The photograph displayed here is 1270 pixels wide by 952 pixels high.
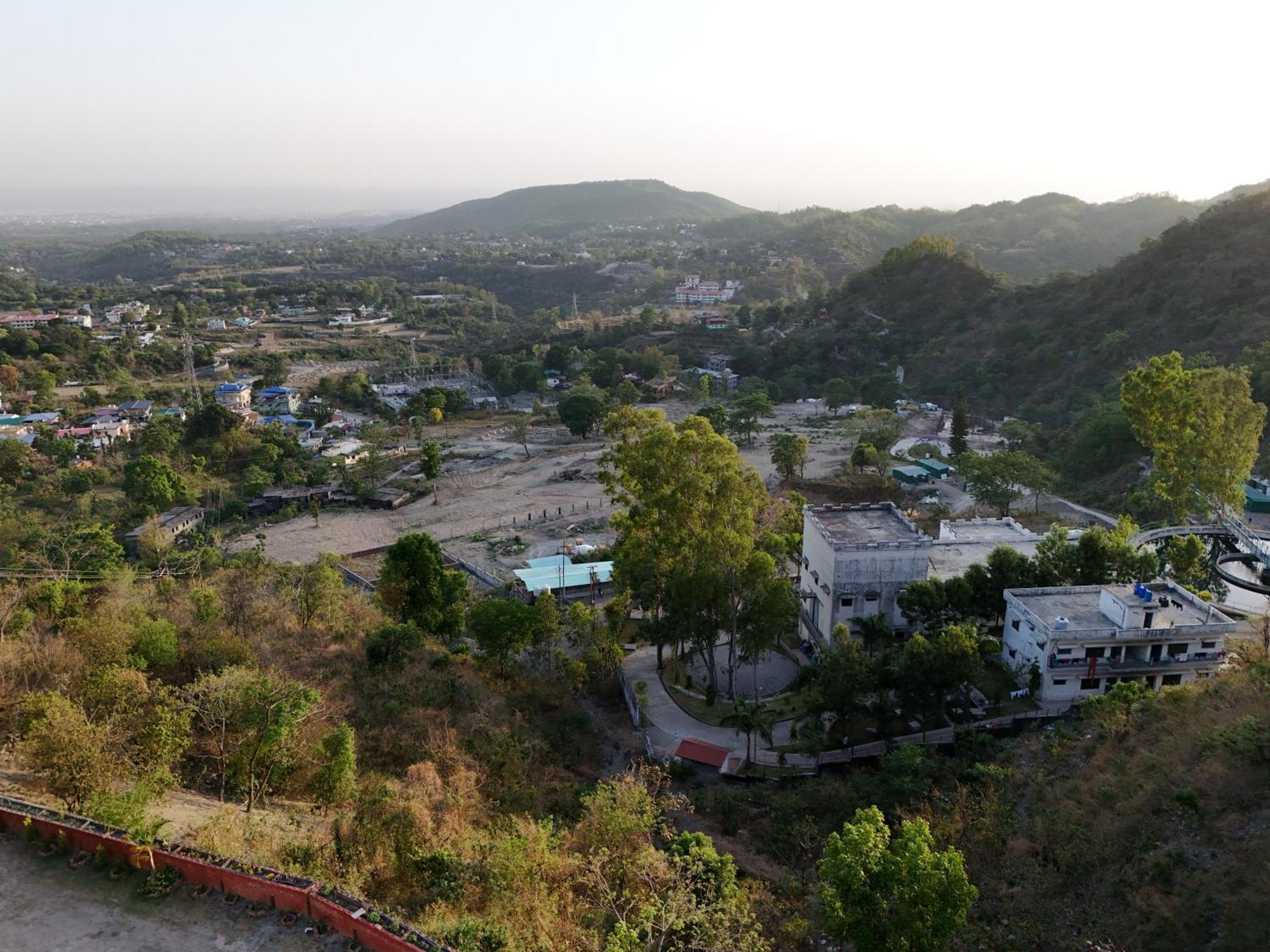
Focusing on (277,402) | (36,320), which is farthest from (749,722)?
(36,320)

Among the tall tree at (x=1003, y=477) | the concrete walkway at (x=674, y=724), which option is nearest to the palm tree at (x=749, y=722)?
the concrete walkway at (x=674, y=724)

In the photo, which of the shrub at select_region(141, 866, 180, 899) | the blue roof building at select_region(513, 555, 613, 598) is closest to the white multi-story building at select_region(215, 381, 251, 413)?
the blue roof building at select_region(513, 555, 613, 598)

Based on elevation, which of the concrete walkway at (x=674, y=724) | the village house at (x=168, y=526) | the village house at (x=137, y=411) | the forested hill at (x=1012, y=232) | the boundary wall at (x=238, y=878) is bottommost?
the village house at (x=168, y=526)

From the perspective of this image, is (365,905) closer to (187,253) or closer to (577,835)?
(577,835)

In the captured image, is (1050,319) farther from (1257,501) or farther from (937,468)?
(1257,501)

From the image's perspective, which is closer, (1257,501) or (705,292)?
(1257,501)

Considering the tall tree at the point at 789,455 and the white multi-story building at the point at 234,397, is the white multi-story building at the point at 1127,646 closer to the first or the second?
the tall tree at the point at 789,455
